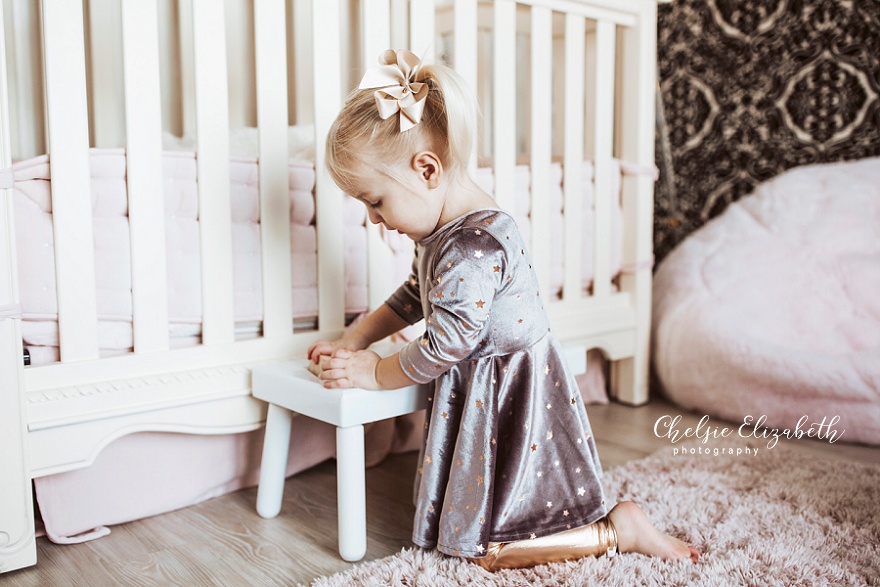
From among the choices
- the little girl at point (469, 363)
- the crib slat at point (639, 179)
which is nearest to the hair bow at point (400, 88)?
the little girl at point (469, 363)

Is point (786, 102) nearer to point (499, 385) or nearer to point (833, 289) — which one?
point (833, 289)

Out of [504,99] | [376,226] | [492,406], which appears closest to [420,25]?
[504,99]

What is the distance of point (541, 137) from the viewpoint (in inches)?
62.8

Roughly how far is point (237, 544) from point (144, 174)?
0.53m

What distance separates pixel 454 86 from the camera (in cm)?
96

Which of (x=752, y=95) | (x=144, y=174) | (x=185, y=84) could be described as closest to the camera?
(x=144, y=174)

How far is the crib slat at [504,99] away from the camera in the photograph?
1.50m

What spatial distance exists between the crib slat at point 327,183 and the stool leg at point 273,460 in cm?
18

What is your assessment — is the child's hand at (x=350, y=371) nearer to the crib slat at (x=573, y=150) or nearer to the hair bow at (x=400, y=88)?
the hair bow at (x=400, y=88)

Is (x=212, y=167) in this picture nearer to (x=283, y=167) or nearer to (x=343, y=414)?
(x=283, y=167)

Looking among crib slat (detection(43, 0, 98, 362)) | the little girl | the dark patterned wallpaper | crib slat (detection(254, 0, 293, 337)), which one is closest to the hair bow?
the little girl

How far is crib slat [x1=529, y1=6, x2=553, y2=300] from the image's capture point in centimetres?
156

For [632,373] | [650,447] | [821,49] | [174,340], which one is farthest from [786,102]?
[174,340]

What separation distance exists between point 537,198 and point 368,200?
0.66 meters
